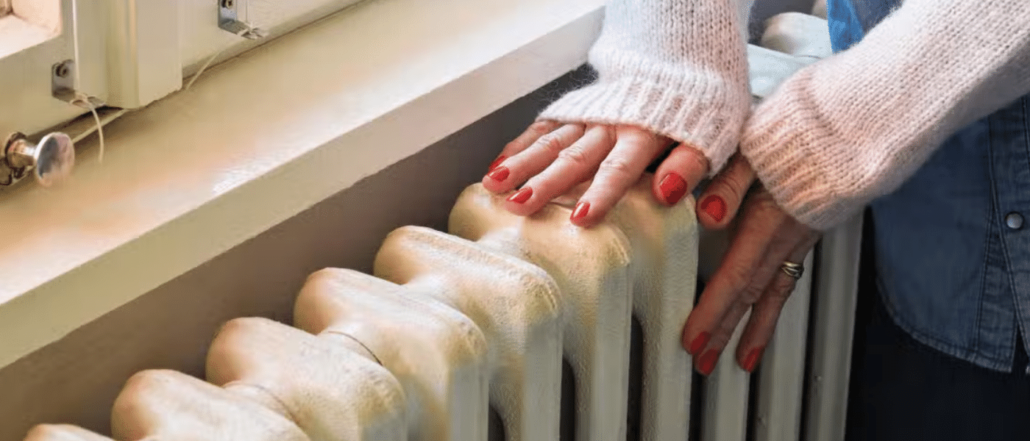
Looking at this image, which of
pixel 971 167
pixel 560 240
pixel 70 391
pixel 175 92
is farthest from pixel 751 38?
pixel 70 391

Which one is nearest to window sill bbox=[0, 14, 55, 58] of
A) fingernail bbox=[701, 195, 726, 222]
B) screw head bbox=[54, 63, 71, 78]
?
screw head bbox=[54, 63, 71, 78]

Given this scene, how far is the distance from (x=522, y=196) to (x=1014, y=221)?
0.39 metres

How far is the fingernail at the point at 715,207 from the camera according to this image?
0.97 m

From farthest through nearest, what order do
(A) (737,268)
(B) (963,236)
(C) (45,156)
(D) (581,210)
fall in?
(B) (963,236)
(A) (737,268)
(D) (581,210)
(C) (45,156)

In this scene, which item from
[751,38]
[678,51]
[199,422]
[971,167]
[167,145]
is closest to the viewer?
[199,422]

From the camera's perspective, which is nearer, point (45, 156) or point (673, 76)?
point (45, 156)

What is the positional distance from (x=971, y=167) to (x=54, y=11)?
650mm

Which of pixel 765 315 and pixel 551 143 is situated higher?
pixel 551 143

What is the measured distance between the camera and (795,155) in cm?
96

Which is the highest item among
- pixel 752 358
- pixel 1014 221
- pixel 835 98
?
pixel 835 98

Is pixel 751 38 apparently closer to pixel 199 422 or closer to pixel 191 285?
pixel 191 285

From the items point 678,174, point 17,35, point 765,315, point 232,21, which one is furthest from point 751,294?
point 17,35

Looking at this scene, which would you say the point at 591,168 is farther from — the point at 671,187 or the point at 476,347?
the point at 476,347

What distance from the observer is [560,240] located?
89 centimetres
